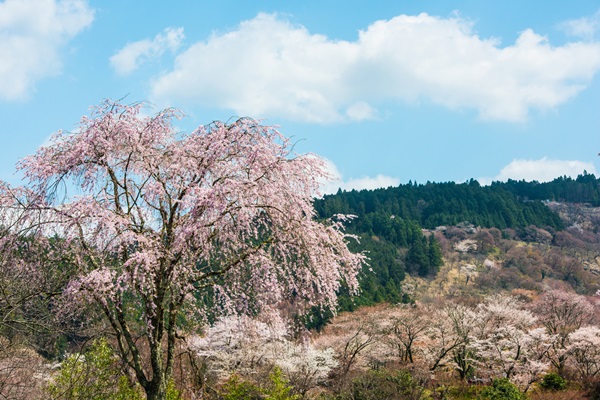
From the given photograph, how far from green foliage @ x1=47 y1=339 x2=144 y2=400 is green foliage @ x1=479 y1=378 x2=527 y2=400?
52.4 feet

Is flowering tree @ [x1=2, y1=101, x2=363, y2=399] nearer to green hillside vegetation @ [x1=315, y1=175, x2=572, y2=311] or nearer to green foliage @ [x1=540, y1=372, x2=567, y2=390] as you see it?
green foliage @ [x1=540, y1=372, x2=567, y2=390]

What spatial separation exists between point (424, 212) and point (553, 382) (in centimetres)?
11003

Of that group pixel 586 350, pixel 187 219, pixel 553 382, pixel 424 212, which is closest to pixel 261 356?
pixel 553 382

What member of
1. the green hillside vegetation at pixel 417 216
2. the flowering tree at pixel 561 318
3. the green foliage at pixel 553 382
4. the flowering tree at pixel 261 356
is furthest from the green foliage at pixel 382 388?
the green hillside vegetation at pixel 417 216

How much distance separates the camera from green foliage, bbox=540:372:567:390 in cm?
2614

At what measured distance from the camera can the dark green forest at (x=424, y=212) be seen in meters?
88.2

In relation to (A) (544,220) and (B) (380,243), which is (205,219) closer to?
(B) (380,243)

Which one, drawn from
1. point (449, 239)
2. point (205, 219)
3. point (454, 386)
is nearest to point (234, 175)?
point (205, 219)

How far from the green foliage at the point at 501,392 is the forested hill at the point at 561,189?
135888 mm

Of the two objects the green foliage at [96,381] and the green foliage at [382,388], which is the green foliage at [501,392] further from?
the green foliage at [96,381]

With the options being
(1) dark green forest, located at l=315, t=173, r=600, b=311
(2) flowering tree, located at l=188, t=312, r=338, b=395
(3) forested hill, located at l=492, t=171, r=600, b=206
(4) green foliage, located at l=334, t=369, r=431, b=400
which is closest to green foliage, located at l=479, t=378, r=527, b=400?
(4) green foliage, located at l=334, t=369, r=431, b=400

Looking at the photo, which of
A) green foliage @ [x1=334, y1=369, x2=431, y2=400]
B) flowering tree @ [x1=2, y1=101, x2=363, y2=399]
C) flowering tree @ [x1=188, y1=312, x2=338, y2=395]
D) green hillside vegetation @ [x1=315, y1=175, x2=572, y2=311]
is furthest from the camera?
green hillside vegetation @ [x1=315, y1=175, x2=572, y2=311]

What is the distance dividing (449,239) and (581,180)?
7270 centimetres

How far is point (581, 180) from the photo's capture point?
15900 cm
